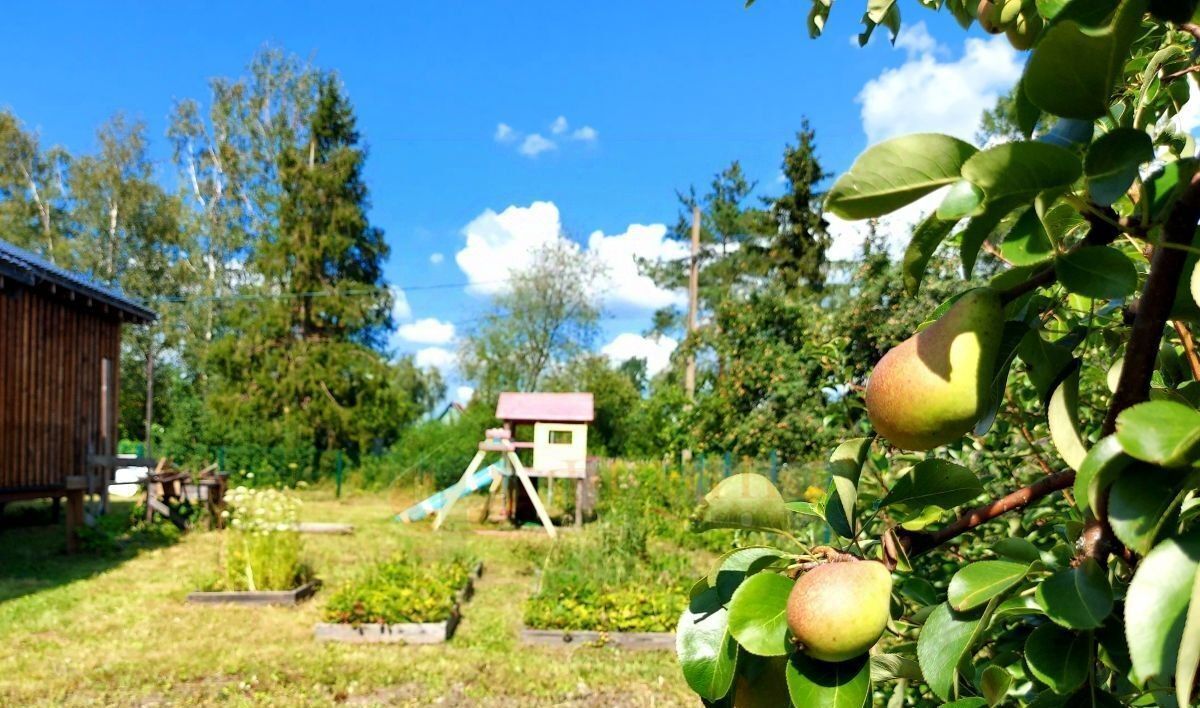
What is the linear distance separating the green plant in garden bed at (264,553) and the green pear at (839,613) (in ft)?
23.3

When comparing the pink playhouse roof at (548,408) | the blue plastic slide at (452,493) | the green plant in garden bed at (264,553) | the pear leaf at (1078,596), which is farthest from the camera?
the pink playhouse roof at (548,408)

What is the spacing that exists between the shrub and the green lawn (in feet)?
1.08

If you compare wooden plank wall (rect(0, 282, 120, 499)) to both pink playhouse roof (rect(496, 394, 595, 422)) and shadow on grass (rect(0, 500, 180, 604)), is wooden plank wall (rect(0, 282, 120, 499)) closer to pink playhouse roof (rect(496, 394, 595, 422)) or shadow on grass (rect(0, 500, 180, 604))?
shadow on grass (rect(0, 500, 180, 604))

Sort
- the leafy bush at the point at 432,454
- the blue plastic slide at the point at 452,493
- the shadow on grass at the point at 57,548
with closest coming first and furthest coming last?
the shadow on grass at the point at 57,548, the blue plastic slide at the point at 452,493, the leafy bush at the point at 432,454

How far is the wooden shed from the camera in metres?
8.37

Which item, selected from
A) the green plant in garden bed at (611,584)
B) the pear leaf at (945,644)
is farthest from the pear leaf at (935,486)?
the green plant in garden bed at (611,584)

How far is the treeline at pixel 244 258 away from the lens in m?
19.3

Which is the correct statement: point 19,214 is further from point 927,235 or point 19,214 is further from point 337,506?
point 927,235

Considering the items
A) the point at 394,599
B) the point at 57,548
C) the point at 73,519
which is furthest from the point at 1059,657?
the point at 57,548

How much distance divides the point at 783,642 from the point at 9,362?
10.2 meters

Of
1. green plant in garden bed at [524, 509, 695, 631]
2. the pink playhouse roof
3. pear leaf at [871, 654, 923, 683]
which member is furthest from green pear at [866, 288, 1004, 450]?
A: the pink playhouse roof

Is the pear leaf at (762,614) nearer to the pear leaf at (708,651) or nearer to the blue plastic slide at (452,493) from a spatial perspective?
the pear leaf at (708,651)

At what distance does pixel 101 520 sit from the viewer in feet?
32.1

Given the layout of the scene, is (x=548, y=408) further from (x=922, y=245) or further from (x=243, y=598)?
(x=922, y=245)
